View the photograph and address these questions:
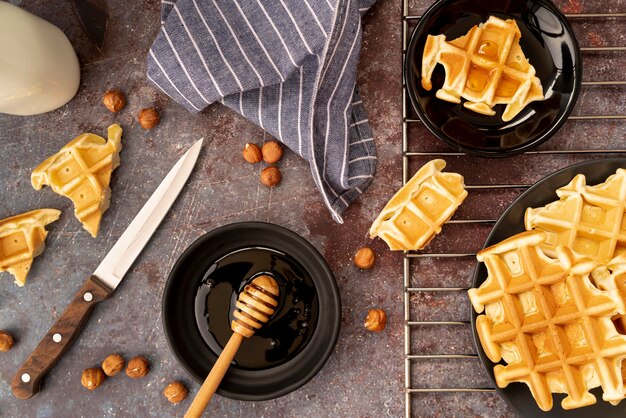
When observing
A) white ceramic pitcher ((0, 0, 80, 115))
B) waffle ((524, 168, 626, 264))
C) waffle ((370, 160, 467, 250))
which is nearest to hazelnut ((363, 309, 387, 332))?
waffle ((370, 160, 467, 250))

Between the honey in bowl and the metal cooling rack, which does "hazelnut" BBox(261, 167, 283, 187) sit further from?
the metal cooling rack

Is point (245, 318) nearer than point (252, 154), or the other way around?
point (245, 318)

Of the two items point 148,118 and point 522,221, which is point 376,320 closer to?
point 522,221

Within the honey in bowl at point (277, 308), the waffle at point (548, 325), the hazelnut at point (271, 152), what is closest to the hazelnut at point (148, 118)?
the hazelnut at point (271, 152)

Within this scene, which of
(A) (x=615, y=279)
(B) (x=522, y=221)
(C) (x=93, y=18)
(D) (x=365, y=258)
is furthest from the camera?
(C) (x=93, y=18)

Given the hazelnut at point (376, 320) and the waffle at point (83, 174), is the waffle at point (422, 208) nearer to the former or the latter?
the hazelnut at point (376, 320)

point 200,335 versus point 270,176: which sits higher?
point 270,176

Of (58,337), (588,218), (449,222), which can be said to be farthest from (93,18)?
(588,218)

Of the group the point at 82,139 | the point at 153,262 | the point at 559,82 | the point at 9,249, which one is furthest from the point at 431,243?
the point at 9,249
